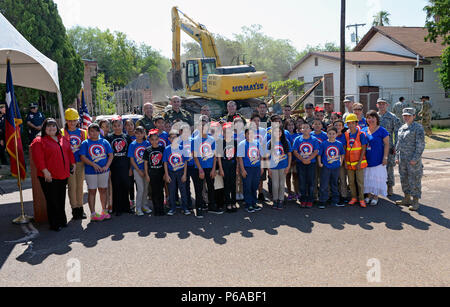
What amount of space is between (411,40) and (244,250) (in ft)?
87.2

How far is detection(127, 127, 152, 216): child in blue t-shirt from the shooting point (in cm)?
659

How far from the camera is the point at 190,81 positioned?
16.1 meters

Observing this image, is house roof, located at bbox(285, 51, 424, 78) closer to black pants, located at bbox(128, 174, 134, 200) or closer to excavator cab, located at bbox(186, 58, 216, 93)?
excavator cab, located at bbox(186, 58, 216, 93)

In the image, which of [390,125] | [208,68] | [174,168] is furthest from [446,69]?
[174,168]

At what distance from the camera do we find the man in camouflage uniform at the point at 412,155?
6.44 meters

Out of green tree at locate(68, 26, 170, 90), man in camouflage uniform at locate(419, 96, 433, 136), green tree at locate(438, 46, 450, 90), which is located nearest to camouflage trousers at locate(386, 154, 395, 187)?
man in camouflage uniform at locate(419, 96, 433, 136)

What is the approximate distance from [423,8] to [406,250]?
56.7 ft

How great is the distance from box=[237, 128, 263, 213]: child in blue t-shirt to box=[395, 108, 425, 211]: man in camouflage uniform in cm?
259

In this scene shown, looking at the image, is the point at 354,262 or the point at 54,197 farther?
the point at 54,197

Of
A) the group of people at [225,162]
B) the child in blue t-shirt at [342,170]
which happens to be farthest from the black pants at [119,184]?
the child in blue t-shirt at [342,170]

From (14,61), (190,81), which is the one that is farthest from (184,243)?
(190,81)

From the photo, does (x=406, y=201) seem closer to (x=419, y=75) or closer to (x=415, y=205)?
(x=415, y=205)
